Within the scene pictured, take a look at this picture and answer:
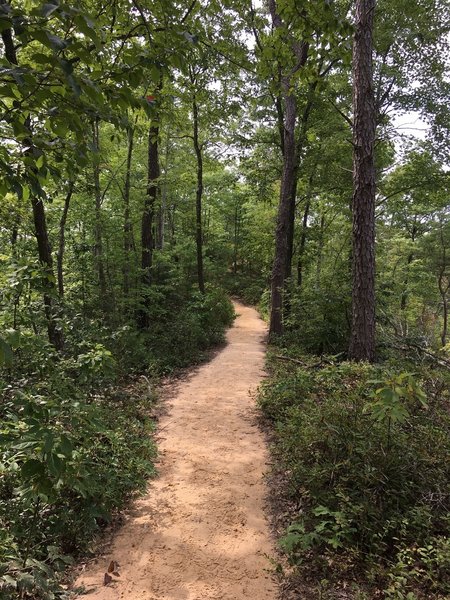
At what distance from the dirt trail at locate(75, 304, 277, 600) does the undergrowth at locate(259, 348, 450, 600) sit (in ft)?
1.15

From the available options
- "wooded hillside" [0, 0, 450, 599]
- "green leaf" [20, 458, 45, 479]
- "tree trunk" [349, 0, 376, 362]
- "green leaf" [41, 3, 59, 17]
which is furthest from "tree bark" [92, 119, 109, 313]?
"green leaf" [41, 3, 59, 17]

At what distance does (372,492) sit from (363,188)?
4.64m

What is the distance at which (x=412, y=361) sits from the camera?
6328 millimetres

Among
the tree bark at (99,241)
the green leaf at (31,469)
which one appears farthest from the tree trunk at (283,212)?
the green leaf at (31,469)

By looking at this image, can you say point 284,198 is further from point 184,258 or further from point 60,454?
point 60,454

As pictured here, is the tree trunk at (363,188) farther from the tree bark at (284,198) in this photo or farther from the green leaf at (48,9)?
the green leaf at (48,9)

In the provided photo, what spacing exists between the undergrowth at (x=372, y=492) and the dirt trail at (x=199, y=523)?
1.15 feet

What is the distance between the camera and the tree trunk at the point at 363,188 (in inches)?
227

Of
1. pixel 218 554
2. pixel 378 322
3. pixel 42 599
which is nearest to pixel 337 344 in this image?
pixel 378 322

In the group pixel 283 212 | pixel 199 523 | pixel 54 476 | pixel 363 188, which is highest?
pixel 283 212

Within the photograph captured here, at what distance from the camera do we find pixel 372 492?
3.19 meters

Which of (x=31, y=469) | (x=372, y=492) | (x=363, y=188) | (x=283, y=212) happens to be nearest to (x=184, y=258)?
(x=283, y=212)

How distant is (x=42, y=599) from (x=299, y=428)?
9.66 ft

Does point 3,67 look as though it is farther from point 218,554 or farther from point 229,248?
point 229,248
